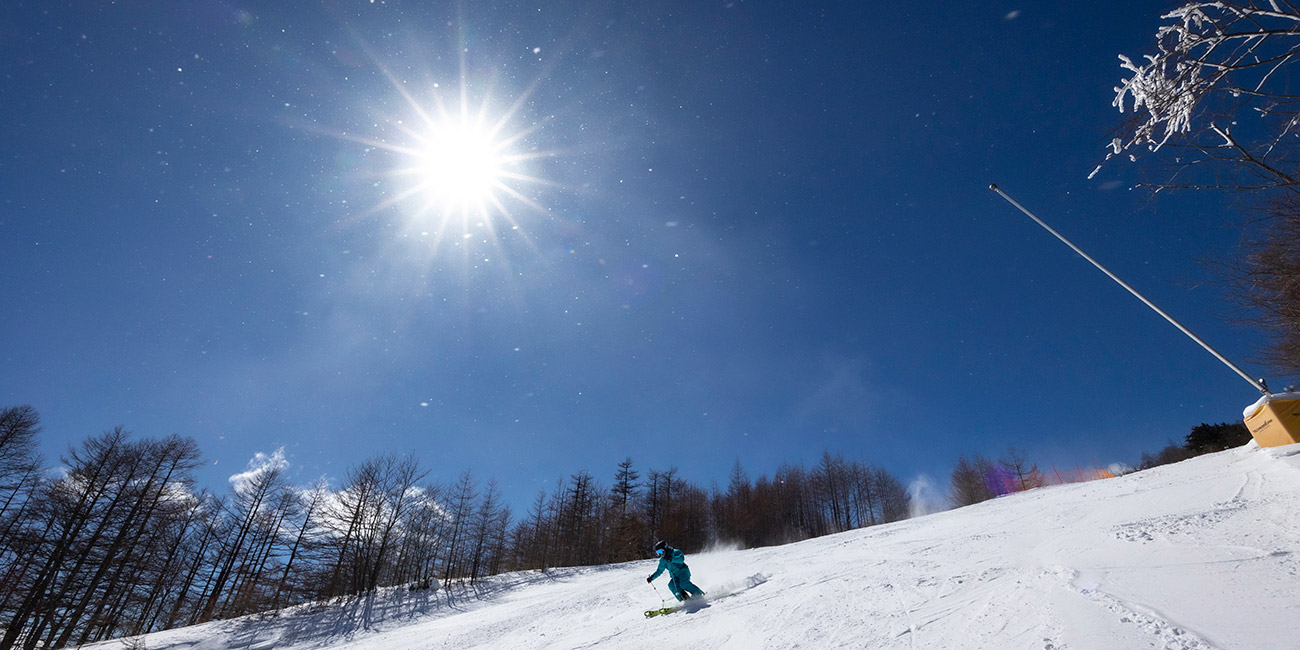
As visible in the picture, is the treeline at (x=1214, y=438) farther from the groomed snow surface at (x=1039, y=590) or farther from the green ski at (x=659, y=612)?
the green ski at (x=659, y=612)

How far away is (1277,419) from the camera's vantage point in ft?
30.0

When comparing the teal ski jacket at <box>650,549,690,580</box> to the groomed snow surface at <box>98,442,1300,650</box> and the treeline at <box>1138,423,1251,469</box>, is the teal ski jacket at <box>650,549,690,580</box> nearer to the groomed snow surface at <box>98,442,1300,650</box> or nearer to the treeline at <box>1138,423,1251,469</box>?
the groomed snow surface at <box>98,442,1300,650</box>

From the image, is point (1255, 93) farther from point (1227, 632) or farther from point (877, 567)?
point (877, 567)

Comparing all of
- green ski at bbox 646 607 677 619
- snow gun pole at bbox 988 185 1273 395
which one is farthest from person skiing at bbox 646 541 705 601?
snow gun pole at bbox 988 185 1273 395

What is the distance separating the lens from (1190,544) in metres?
4.76

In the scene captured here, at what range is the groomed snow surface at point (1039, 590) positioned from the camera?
10.6 feet

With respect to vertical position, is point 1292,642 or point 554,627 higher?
point 1292,642

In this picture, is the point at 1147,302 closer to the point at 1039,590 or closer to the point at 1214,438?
the point at 1039,590


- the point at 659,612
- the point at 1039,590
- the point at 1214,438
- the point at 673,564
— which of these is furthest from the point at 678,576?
the point at 1214,438

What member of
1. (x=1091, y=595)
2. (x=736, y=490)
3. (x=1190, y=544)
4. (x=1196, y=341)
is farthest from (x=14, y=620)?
(x=736, y=490)

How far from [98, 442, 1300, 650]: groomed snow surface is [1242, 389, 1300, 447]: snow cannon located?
0.39m

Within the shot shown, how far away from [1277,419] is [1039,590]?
1050 centimetres

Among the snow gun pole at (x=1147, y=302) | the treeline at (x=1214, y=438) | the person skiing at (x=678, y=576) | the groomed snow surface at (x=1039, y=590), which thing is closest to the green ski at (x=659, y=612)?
the groomed snow surface at (x=1039, y=590)

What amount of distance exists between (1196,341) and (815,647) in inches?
475
